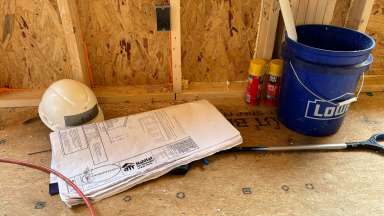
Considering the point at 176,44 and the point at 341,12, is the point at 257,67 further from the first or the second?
the point at 341,12

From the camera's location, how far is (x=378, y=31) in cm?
145

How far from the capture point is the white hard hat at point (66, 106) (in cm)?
116

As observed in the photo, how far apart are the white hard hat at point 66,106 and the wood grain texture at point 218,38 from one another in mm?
476

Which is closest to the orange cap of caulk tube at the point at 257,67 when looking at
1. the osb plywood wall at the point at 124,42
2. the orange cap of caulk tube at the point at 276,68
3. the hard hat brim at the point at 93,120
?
the orange cap of caulk tube at the point at 276,68

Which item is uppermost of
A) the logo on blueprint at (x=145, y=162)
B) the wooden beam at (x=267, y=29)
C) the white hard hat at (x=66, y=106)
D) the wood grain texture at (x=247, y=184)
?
the wooden beam at (x=267, y=29)

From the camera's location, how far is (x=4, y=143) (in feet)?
3.89

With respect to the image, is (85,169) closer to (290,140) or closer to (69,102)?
(69,102)

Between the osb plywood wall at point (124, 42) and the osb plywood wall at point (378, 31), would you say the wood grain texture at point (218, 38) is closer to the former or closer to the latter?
the osb plywood wall at point (124, 42)

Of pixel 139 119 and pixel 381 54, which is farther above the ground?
pixel 381 54

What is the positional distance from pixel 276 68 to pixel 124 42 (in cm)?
66

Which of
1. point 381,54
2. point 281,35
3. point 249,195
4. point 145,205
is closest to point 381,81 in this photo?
point 381,54

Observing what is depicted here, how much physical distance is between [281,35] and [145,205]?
2.99 feet

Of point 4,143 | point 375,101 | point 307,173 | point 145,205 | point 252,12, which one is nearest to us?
point 145,205

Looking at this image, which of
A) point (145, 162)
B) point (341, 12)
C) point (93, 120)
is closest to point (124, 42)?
point (93, 120)
